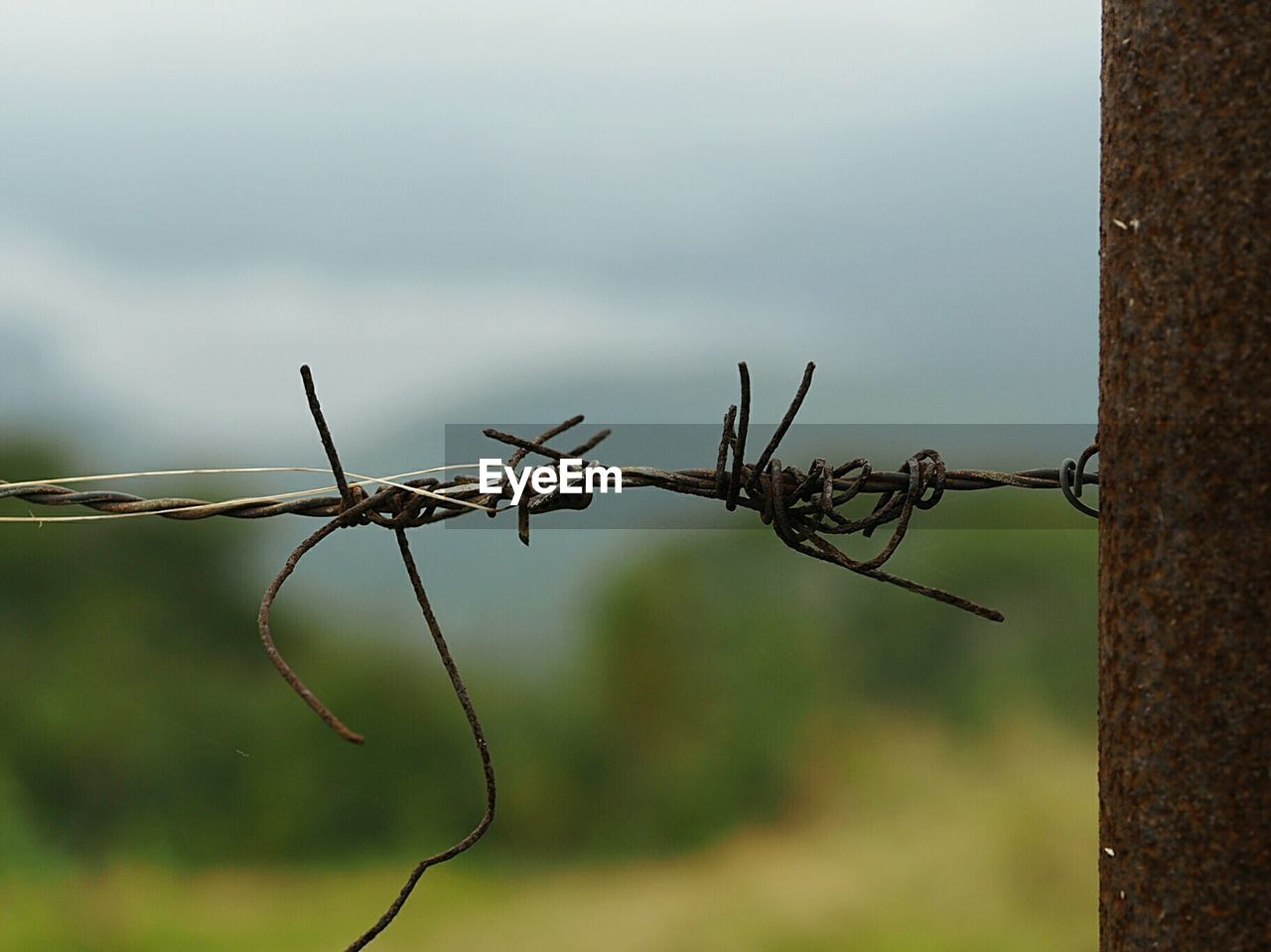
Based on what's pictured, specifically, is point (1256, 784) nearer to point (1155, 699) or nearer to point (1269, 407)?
point (1155, 699)

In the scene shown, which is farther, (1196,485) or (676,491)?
(676,491)

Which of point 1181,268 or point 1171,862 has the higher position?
point 1181,268

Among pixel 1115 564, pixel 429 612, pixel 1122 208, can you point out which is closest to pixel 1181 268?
pixel 1122 208

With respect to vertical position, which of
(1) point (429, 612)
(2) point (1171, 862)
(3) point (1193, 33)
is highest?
(3) point (1193, 33)

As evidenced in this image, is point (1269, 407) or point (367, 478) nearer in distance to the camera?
point (1269, 407)
